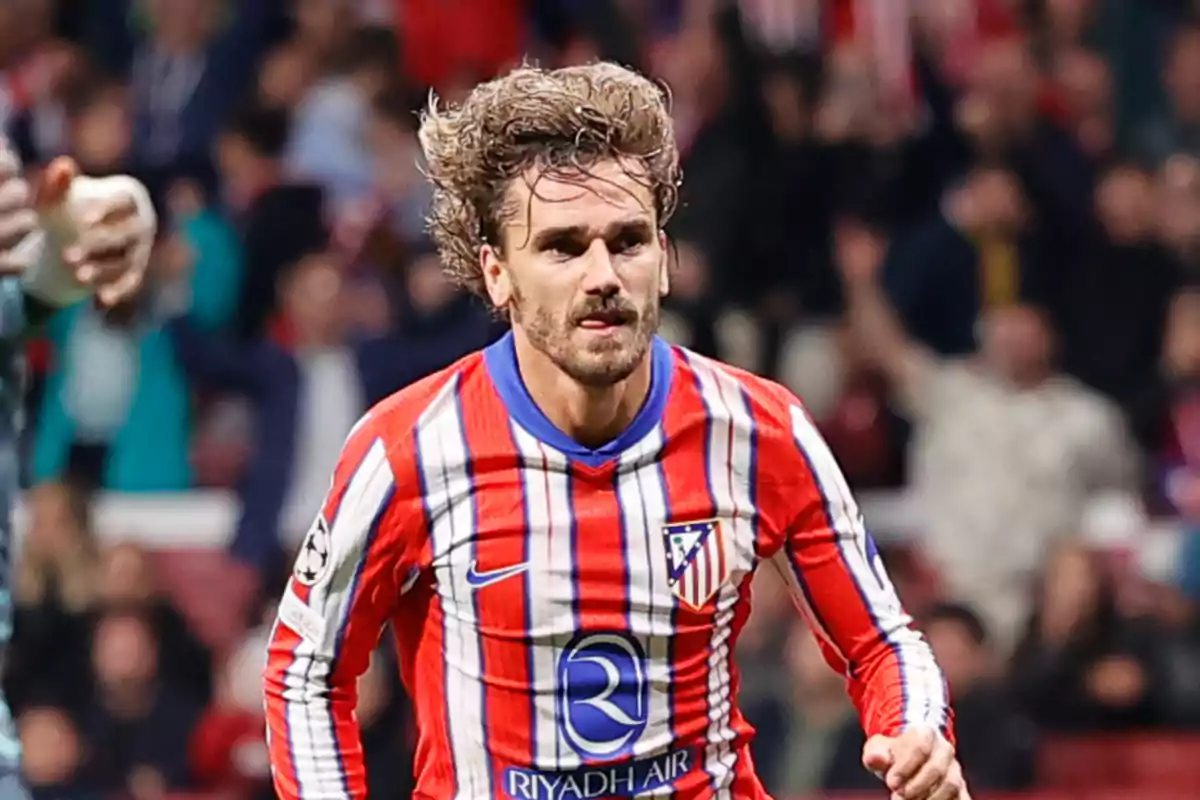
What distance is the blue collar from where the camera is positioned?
3.89 metres

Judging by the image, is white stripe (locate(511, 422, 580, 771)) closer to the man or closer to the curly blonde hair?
the curly blonde hair

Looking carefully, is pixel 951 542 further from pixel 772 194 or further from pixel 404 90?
pixel 404 90

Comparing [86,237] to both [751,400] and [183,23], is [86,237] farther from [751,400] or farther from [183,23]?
[183,23]

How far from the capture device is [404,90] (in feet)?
32.6

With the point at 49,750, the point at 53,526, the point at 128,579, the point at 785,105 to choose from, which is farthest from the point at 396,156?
the point at 49,750

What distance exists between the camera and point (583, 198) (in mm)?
3723

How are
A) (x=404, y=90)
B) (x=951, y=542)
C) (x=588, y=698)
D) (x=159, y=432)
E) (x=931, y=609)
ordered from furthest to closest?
1. (x=404, y=90)
2. (x=159, y=432)
3. (x=951, y=542)
4. (x=931, y=609)
5. (x=588, y=698)

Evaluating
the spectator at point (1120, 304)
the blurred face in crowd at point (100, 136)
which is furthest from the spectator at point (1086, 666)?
the blurred face in crowd at point (100, 136)

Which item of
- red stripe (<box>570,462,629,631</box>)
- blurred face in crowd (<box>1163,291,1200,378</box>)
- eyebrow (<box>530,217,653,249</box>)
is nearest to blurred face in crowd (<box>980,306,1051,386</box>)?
blurred face in crowd (<box>1163,291,1200,378</box>)

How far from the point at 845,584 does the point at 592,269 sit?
0.67 meters

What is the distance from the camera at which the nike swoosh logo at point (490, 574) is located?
384 centimetres

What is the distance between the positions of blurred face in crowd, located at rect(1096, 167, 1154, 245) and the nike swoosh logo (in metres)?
5.53

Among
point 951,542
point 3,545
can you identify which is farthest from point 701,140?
point 3,545

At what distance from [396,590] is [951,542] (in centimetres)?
492
